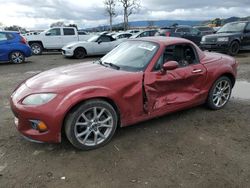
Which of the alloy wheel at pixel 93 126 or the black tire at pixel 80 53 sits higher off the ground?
the alloy wheel at pixel 93 126

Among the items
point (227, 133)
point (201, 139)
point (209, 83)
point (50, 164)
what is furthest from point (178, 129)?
point (50, 164)

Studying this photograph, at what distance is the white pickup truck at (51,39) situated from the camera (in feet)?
58.2

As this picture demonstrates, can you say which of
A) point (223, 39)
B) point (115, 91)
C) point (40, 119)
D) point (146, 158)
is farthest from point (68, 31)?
point (146, 158)

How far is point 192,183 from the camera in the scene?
3.10 meters

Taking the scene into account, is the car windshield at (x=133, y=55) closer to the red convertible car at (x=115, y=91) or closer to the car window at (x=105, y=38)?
the red convertible car at (x=115, y=91)

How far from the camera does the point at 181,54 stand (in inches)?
195

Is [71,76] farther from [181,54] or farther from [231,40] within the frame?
[231,40]

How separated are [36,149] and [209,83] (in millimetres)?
3201

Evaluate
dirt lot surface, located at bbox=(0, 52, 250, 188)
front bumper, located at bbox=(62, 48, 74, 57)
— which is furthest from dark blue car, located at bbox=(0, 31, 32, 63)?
dirt lot surface, located at bbox=(0, 52, 250, 188)

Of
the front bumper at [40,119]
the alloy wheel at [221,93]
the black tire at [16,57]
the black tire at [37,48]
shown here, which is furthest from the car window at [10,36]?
the alloy wheel at [221,93]

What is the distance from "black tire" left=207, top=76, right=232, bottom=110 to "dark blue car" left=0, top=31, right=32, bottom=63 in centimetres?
1005

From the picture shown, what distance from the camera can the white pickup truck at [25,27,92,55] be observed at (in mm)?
17750

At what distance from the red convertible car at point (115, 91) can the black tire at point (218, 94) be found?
0.02 m

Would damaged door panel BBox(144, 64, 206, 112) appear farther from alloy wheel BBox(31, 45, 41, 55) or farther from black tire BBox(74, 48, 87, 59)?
alloy wheel BBox(31, 45, 41, 55)
